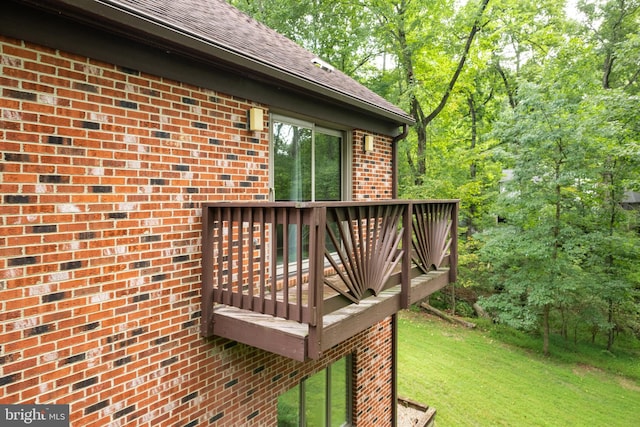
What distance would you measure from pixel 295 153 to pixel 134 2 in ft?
7.30

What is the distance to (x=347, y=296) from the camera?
2.96m

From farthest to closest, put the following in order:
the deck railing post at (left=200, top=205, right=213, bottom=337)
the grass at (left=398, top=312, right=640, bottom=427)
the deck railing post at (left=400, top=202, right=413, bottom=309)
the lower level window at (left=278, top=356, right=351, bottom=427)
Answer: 1. the grass at (left=398, top=312, right=640, bottom=427)
2. the lower level window at (left=278, top=356, right=351, bottom=427)
3. the deck railing post at (left=400, top=202, right=413, bottom=309)
4. the deck railing post at (left=200, top=205, right=213, bottom=337)

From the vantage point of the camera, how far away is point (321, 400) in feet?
16.9

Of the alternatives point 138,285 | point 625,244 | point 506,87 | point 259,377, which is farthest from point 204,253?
point 506,87

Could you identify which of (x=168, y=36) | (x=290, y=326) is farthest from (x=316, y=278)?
(x=168, y=36)

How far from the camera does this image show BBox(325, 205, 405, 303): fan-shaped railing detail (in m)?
2.90

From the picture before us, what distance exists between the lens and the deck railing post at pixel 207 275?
3059 millimetres

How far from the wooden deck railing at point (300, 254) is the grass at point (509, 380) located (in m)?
5.58

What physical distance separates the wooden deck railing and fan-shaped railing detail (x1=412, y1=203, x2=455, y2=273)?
0.03 meters

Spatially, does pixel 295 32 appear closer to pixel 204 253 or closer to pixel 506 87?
pixel 506 87

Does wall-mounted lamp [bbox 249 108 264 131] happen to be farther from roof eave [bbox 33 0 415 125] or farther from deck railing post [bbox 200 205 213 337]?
deck railing post [bbox 200 205 213 337]

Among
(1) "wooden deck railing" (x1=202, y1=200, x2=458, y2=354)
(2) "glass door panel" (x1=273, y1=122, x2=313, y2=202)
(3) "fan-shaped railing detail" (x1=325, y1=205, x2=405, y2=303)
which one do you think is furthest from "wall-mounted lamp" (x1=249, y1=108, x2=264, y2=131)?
(3) "fan-shaped railing detail" (x1=325, y1=205, x2=405, y2=303)

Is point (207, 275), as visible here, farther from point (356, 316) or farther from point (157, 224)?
point (356, 316)

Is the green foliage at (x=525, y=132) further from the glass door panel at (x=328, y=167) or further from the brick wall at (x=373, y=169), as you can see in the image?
the glass door panel at (x=328, y=167)
